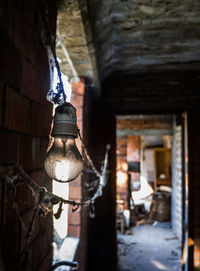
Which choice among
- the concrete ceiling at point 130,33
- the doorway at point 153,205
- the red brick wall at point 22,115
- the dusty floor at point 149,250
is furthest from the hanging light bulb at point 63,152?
the dusty floor at point 149,250

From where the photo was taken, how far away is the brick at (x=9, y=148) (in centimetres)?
62

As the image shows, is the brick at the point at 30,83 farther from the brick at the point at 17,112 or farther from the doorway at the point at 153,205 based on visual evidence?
the doorway at the point at 153,205

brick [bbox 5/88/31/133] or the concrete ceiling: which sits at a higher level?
the concrete ceiling

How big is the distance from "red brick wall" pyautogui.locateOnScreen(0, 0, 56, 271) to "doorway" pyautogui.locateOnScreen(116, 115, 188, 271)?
259 cm

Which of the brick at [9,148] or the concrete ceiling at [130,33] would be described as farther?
the concrete ceiling at [130,33]

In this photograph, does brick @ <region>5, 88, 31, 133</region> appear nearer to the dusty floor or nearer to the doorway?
the doorway

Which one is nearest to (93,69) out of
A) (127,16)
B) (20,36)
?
(127,16)

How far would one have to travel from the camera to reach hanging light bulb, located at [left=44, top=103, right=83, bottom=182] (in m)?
0.72

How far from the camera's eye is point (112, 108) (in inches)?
125

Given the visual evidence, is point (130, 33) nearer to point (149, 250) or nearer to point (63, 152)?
point (63, 152)

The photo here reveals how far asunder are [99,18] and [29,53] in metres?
1.07

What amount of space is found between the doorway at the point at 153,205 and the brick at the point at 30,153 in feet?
8.70

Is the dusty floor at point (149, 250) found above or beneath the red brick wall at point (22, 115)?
beneath

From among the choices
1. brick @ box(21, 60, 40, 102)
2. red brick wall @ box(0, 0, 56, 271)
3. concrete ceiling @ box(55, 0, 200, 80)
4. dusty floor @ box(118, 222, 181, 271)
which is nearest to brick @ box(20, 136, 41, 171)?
red brick wall @ box(0, 0, 56, 271)
